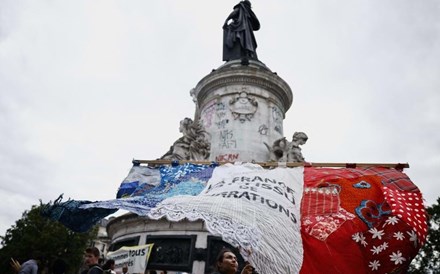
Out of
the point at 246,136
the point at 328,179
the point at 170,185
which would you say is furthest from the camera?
the point at 246,136

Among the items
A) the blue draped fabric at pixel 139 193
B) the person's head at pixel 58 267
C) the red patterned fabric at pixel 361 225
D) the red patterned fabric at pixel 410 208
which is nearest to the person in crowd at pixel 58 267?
the person's head at pixel 58 267

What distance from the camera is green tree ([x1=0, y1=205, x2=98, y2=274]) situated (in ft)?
87.4

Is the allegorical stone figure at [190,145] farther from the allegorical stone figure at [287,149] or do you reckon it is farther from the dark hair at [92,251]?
the dark hair at [92,251]

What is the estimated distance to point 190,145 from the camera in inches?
488

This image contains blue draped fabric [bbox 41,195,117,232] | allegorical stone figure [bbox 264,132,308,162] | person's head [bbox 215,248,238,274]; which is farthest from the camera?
allegorical stone figure [bbox 264,132,308,162]

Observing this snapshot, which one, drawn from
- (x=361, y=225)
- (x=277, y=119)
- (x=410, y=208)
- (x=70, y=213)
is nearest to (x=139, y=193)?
(x=70, y=213)

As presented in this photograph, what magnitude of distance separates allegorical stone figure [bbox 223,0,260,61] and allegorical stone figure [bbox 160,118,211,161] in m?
5.29

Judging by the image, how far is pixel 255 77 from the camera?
46.4 feet

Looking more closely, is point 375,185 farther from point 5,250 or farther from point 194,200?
point 5,250

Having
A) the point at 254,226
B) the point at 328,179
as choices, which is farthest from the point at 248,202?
the point at 328,179

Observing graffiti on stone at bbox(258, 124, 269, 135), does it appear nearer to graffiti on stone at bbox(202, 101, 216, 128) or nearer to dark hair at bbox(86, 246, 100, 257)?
graffiti on stone at bbox(202, 101, 216, 128)

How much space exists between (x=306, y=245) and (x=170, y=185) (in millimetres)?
3687

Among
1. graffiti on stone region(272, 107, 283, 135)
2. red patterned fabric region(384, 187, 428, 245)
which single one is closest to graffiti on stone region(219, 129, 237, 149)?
graffiti on stone region(272, 107, 283, 135)

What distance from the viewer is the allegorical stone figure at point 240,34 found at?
1712cm
